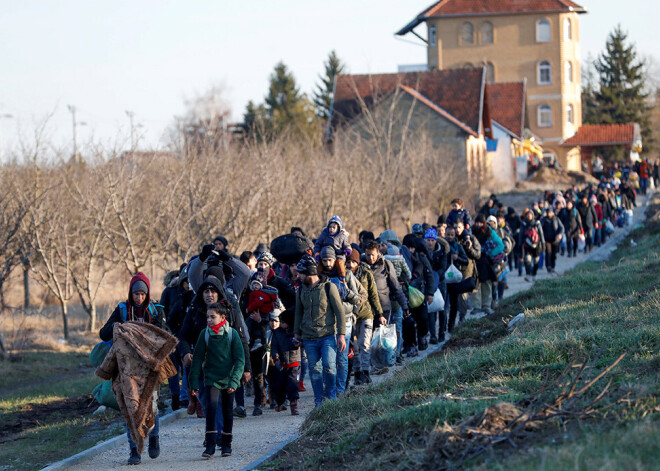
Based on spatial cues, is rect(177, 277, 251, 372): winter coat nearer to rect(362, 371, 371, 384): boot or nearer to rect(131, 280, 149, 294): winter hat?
rect(131, 280, 149, 294): winter hat

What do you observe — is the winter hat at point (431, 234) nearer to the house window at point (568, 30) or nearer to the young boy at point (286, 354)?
the young boy at point (286, 354)

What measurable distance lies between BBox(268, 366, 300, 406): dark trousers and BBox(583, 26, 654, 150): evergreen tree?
73.5 metres

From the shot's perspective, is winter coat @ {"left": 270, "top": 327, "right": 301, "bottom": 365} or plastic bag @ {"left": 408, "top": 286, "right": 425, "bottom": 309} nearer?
winter coat @ {"left": 270, "top": 327, "right": 301, "bottom": 365}

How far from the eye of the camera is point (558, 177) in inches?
2315

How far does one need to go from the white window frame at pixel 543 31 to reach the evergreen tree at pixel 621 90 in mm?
8859

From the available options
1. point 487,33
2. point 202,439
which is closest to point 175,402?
point 202,439

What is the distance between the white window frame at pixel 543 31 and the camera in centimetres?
7331

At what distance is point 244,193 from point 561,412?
18651 millimetres

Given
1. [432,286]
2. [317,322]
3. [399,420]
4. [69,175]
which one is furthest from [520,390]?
[69,175]

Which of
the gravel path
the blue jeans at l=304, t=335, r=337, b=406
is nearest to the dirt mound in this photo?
the gravel path

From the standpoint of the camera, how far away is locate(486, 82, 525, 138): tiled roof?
61588mm

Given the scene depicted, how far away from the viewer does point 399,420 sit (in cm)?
713

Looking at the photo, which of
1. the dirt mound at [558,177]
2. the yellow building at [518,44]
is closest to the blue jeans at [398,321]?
the dirt mound at [558,177]

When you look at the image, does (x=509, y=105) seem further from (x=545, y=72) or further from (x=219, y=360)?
(x=219, y=360)
